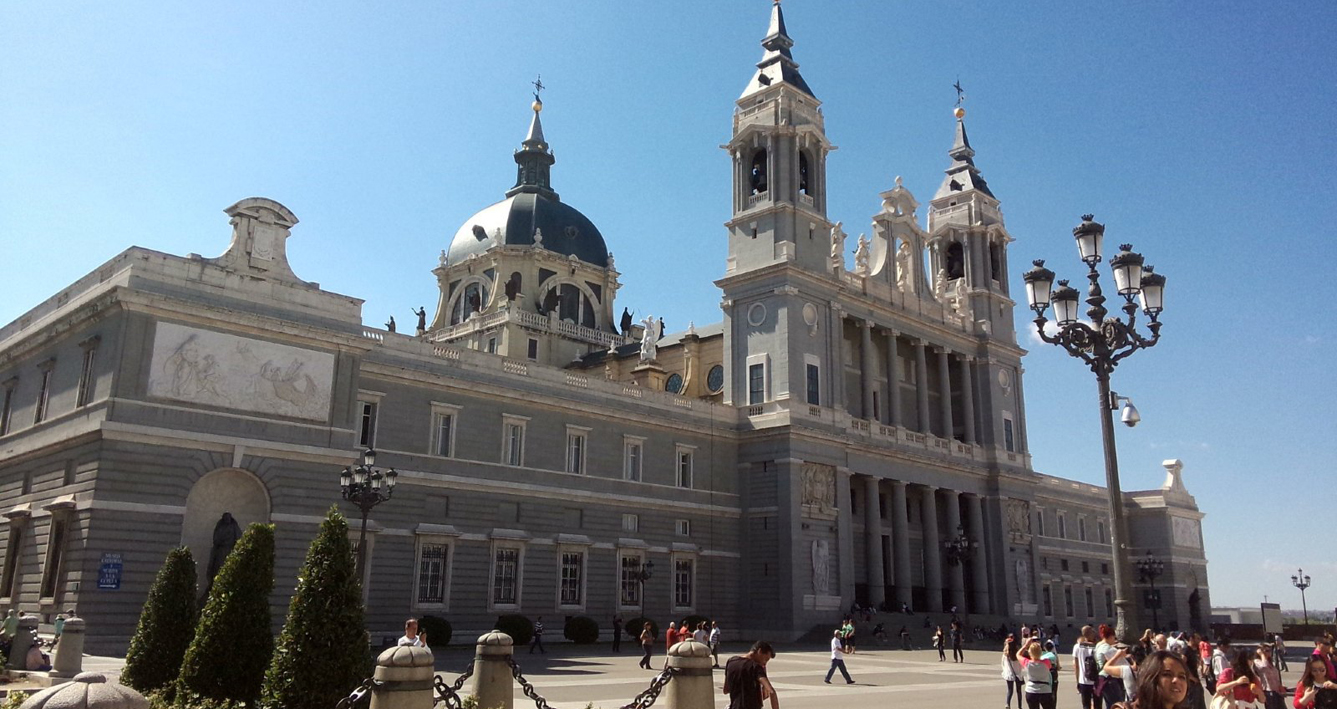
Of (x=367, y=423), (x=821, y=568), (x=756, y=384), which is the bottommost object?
(x=821, y=568)

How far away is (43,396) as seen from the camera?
3198cm

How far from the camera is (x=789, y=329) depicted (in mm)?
47469

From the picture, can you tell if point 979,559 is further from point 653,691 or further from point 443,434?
point 653,691

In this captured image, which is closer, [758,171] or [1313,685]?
[1313,685]

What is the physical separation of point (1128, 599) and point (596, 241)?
62092 mm

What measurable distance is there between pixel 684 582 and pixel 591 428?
8257mm

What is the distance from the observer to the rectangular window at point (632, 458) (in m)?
43.0

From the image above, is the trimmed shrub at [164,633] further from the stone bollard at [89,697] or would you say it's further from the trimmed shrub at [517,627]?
the trimmed shrub at [517,627]

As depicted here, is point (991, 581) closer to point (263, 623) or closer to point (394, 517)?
point (394, 517)

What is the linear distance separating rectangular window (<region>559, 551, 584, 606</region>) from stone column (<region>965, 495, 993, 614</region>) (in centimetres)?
2461

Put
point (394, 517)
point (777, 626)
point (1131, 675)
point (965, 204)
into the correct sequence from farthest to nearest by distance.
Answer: point (965, 204) < point (777, 626) < point (394, 517) < point (1131, 675)

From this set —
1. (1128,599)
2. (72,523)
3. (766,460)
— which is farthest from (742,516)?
(1128,599)

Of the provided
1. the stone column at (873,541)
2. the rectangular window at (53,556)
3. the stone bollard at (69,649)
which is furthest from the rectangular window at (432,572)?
the stone column at (873,541)

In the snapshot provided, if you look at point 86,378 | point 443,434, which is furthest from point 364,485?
point 443,434
